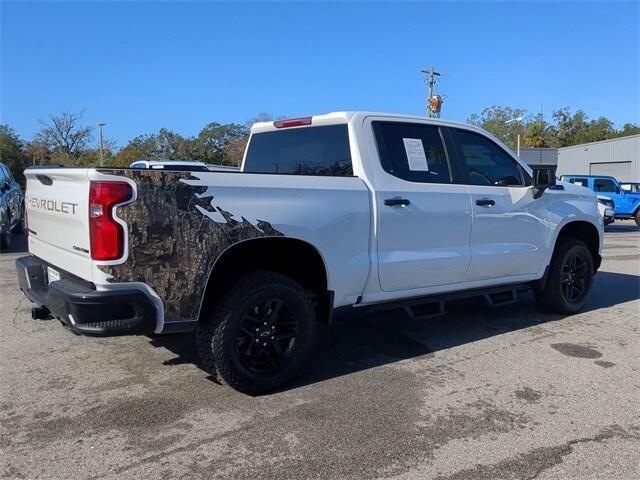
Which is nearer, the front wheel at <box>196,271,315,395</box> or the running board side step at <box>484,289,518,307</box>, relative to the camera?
the front wheel at <box>196,271,315,395</box>

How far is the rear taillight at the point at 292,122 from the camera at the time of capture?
16.8 feet

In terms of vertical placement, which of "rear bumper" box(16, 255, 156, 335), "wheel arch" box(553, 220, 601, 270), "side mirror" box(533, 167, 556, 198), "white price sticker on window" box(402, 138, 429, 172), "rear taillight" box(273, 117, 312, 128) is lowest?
"rear bumper" box(16, 255, 156, 335)

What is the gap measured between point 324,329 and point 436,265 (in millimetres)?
1437

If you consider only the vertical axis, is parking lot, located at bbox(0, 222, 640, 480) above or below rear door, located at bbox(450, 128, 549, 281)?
below

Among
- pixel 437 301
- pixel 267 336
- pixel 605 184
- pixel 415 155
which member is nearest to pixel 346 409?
pixel 267 336

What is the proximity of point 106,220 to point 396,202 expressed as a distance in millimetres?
2235

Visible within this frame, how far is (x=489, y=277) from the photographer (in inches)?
218

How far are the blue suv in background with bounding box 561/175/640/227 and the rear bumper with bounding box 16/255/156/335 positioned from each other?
22.0 metres

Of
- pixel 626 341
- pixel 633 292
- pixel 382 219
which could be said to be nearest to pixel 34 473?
pixel 382 219

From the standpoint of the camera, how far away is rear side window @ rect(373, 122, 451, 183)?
4.77 metres

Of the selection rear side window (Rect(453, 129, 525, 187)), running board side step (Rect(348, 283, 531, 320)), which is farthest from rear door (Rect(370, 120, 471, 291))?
rear side window (Rect(453, 129, 525, 187))

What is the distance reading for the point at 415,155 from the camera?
4969mm

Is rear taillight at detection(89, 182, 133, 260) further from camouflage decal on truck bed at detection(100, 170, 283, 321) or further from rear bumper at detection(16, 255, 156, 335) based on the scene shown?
rear bumper at detection(16, 255, 156, 335)

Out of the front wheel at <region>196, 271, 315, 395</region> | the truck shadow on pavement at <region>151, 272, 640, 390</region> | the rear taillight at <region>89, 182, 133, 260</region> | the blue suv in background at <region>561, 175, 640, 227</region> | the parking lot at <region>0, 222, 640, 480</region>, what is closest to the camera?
the parking lot at <region>0, 222, 640, 480</region>
